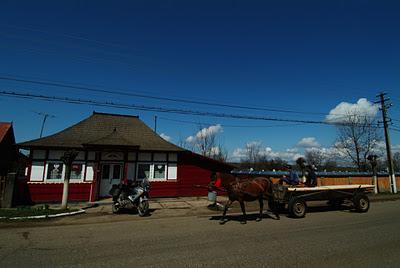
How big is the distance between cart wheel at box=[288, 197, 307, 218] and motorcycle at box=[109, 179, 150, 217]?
633 cm

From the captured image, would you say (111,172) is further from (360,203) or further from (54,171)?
(360,203)

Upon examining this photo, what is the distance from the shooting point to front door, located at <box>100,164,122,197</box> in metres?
18.4

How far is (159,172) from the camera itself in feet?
65.4

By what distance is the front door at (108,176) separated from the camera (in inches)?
725

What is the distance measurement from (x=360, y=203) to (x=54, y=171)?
17.8m

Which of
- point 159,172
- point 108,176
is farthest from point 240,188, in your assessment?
point 108,176

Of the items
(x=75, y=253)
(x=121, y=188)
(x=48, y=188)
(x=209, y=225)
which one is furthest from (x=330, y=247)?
(x=48, y=188)

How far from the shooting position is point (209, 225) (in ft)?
31.2

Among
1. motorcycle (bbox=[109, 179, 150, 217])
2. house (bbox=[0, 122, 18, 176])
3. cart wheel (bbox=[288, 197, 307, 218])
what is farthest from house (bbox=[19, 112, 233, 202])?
A: house (bbox=[0, 122, 18, 176])

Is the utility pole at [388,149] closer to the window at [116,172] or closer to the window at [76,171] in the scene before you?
Answer: the window at [116,172]

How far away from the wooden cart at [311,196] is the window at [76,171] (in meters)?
13.0

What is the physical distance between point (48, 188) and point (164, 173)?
761 centimetres

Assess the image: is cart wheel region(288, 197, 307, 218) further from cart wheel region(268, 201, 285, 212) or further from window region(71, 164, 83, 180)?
window region(71, 164, 83, 180)

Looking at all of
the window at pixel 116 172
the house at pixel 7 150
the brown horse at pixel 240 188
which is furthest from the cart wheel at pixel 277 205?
the house at pixel 7 150
